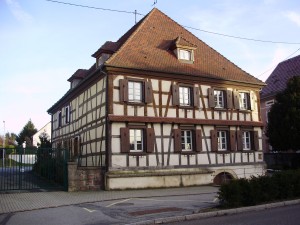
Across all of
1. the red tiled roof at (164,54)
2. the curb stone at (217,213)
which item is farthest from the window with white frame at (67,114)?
the curb stone at (217,213)

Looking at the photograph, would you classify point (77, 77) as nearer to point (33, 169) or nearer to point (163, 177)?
point (33, 169)

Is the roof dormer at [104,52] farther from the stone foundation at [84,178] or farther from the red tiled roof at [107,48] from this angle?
the stone foundation at [84,178]

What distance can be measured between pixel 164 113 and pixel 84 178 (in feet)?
18.7

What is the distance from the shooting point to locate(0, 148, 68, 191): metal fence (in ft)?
51.6

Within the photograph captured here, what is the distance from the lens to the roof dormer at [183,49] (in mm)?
21312

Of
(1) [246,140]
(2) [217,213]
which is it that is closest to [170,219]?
(2) [217,213]

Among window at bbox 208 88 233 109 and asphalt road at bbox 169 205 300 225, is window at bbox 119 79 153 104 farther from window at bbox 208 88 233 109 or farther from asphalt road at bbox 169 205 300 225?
asphalt road at bbox 169 205 300 225

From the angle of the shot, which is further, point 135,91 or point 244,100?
point 244,100

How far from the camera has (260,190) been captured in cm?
1183

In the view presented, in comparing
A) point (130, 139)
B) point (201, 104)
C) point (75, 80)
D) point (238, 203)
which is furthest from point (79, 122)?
point (238, 203)

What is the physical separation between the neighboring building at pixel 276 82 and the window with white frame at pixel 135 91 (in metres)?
23.1

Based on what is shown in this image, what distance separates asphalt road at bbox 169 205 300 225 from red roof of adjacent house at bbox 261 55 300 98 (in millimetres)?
29472

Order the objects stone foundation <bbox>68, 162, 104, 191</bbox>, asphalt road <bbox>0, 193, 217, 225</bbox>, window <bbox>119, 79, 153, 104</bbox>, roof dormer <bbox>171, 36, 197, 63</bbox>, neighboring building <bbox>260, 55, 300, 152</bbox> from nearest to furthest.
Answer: asphalt road <bbox>0, 193, 217, 225</bbox>
stone foundation <bbox>68, 162, 104, 191</bbox>
window <bbox>119, 79, 153, 104</bbox>
roof dormer <bbox>171, 36, 197, 63</bbox>
neighboring building <bbox>260, 55, 300, 152</bbox>

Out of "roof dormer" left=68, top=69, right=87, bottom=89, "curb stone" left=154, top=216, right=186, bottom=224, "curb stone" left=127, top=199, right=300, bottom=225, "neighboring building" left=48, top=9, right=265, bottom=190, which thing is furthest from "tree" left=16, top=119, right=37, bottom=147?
"curb stone" left=154, top=216, right=186, bottom=224
